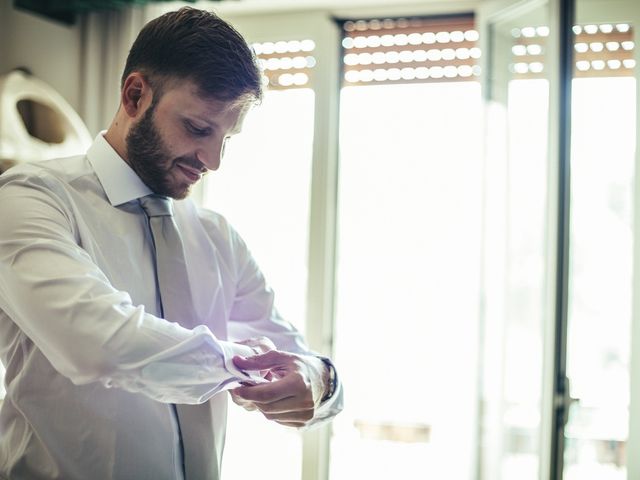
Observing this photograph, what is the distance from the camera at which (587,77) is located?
259 cm

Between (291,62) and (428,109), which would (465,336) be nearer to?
(428,109)

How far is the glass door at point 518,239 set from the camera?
8.54ft

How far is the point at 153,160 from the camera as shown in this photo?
132cm

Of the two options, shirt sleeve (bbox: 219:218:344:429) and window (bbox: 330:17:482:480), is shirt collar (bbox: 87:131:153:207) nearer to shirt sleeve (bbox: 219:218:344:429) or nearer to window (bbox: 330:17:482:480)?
shirt sleeve (bbox: 219:218:344:429)

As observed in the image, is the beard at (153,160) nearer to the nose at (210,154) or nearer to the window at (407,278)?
the nose at (210,154)

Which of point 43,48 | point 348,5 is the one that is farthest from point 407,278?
point 43,48

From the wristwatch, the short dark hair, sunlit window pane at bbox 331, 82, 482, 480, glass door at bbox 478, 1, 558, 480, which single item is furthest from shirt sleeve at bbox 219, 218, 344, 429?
sunlit window pane at bbox 331, 82, 482, 480

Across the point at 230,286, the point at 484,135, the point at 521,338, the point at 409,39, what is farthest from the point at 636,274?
the point at 409,39

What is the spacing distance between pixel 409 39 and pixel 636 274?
229 centimetres

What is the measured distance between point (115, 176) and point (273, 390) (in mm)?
486

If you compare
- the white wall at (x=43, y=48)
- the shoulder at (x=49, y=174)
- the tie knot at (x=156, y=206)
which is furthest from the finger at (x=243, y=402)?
the white wall at (x=43, y=48)

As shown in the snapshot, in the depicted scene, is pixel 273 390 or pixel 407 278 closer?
pixel 273 390

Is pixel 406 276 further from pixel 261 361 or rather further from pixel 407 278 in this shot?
pixel 261 361

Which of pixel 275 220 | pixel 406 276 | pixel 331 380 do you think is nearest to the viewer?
pixel 331 380
